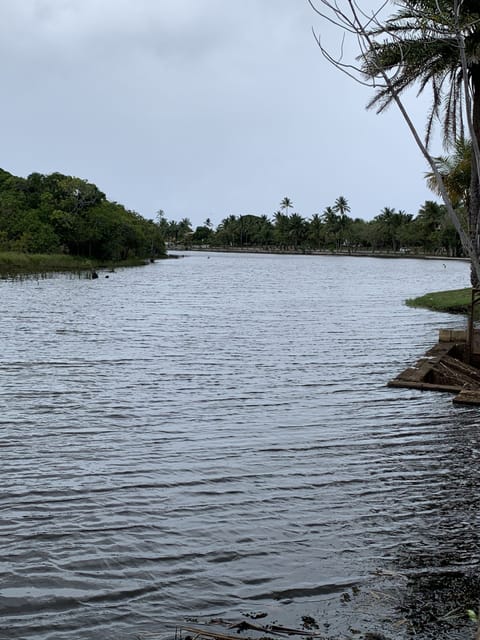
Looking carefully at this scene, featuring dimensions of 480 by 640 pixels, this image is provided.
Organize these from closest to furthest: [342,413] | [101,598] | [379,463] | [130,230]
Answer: [101,598]
[379,463]
[342,413]
[130,230]

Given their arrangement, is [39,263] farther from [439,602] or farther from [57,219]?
[439,602]

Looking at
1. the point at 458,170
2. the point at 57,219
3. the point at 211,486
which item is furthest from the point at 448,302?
the point at 57,219

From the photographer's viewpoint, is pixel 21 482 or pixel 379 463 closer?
pixel 21 482

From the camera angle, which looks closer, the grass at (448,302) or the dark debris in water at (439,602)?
the dark debris in water at (439,602)

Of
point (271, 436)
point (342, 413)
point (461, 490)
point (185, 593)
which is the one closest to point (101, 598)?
point (185, 593)

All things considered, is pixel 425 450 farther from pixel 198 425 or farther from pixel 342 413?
pixel 198 425

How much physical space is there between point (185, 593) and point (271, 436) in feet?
19.2

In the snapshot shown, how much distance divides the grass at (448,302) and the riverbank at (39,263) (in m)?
46.7

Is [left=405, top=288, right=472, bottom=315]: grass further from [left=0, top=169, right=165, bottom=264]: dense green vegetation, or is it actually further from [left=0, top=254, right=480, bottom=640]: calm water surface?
[left=0, top=169, right=165, bottom=264]: dense green vegetation

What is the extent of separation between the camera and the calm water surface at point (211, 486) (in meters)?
6.28

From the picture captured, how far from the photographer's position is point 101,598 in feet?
20.1

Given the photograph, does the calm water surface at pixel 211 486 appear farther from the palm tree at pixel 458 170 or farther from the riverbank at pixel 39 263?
the riverbank at pixel 39 263

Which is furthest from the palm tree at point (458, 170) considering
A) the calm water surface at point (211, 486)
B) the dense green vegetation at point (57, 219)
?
the dense green vegetation at point (57, 219)

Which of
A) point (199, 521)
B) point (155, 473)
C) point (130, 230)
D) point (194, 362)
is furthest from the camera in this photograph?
point (130, 230)
